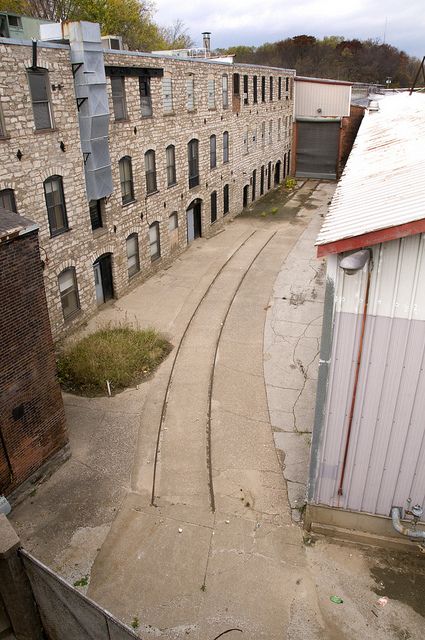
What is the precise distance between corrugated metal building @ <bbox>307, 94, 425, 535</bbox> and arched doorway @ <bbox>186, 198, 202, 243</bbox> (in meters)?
17.8

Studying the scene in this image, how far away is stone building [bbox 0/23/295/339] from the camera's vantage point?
14266 millimetres

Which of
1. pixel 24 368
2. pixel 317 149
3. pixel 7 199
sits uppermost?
pixel 7 199

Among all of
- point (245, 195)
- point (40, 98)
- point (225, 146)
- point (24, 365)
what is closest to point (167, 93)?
point (225, 146)

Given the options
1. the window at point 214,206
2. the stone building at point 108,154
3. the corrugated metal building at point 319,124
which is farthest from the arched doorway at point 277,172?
the window at point 214,206

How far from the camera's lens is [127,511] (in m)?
10.1

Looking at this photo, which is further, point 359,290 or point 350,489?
point 350,489

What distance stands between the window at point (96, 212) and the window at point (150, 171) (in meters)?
3.62

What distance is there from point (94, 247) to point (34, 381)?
9.32 metres

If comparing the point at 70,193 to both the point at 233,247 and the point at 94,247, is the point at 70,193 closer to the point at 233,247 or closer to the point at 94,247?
the point at 94,247

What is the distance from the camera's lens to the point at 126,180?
65.6ft

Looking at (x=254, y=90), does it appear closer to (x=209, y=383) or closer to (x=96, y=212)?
(x=96, y=212)

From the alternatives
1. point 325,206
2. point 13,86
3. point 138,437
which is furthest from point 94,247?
point 325,206

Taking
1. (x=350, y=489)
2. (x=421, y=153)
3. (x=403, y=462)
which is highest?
(x=421, y=153)

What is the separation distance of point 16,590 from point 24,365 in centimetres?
405
